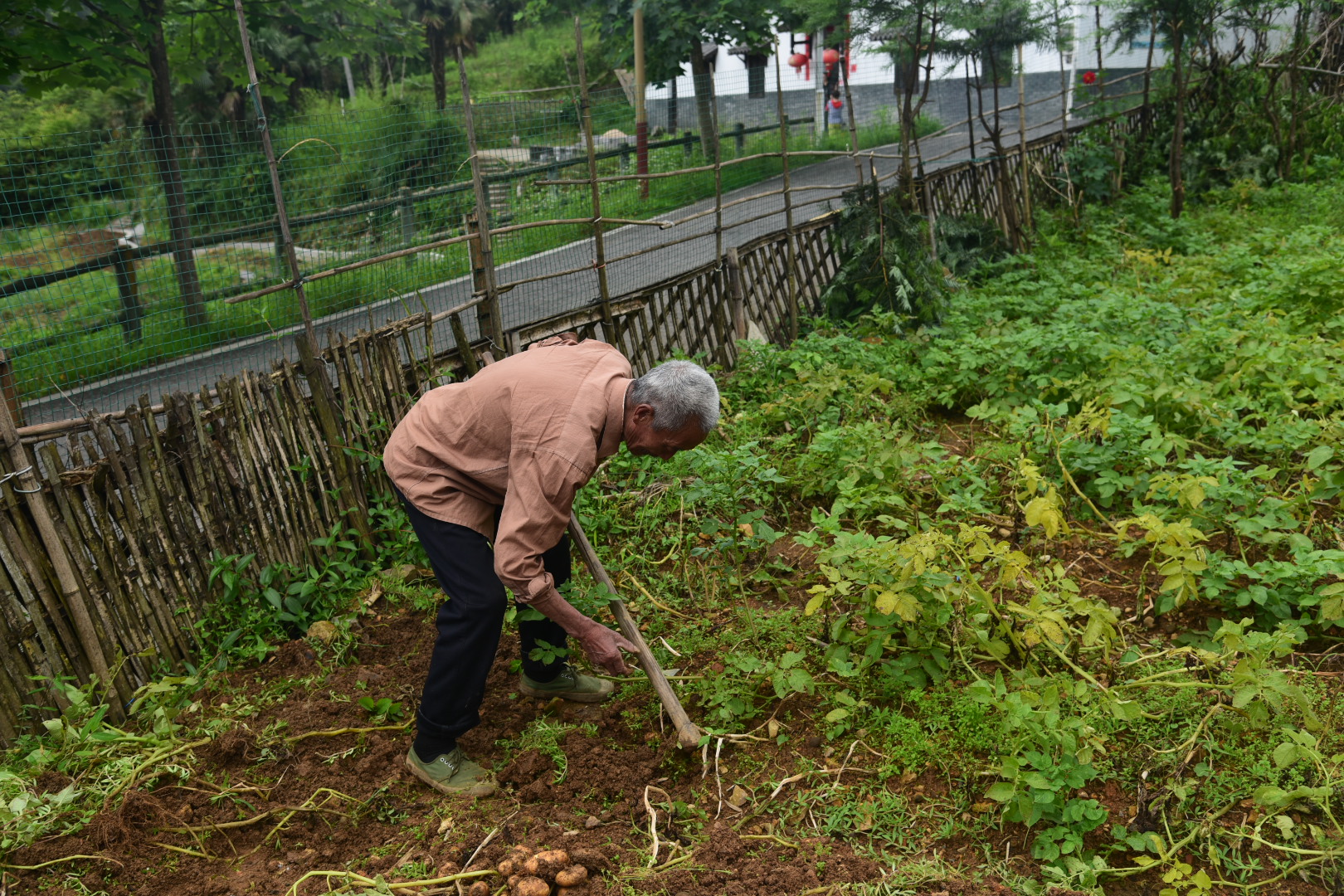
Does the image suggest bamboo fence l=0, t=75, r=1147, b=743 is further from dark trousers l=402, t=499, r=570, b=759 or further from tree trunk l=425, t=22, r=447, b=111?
tree trunk l=425, t=22, r=447, b=111

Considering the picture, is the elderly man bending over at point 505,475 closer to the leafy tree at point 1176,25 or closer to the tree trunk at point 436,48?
the leafy tree at point 1176,25

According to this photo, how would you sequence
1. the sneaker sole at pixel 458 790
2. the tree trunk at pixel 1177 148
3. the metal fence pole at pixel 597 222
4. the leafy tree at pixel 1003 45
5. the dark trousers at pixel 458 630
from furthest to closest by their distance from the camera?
the tree trunk at pixel 1177 148 < the leafy tree at pixel 1003 45 < the metal fence pole at pixel 597 222 < the sneaker sole at pixel 458 790 < the dark trousers at pixel 458 630

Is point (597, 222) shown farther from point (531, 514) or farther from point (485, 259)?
point (531, 514)

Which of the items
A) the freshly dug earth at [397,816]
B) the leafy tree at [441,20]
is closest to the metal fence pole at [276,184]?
the freshly dug earth at [397,816]

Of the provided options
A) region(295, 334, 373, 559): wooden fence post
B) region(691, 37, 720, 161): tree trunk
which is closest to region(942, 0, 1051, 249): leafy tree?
region(691, 37, 720, 161): tree trunk

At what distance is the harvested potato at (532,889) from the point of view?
2.40 m

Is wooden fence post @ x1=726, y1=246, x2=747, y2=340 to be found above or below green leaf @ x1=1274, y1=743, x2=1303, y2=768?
above

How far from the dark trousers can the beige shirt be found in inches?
2.6

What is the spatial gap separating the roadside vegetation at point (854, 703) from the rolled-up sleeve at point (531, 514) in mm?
769

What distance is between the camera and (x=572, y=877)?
8.05 feet

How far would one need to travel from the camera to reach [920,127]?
18.3m

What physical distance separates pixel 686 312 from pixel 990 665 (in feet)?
12.3

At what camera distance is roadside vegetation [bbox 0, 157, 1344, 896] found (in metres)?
2.56

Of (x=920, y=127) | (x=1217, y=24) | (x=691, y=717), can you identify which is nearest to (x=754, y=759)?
(x=691, y=717)
